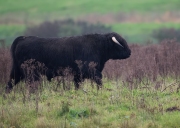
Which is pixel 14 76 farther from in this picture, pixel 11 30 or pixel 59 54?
pixel 11 30

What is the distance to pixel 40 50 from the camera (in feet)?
41.5

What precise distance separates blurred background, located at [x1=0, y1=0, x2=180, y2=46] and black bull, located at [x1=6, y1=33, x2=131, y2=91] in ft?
76.8

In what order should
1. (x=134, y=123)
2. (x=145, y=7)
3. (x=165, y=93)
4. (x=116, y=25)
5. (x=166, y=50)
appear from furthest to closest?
(x=145, y=7)
(x=116, y=25)
(x=166, y=50)
(x=165, y=93)
(x=134, y=123)

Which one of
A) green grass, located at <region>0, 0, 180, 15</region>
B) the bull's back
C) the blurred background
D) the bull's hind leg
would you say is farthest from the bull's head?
green grass, located at <region>0, 0, 180, 15</region>

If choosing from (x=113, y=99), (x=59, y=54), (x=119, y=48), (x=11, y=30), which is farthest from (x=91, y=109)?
(x=11, y=30)

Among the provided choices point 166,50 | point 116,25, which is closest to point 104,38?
point 166,50

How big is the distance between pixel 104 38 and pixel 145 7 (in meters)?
40.0

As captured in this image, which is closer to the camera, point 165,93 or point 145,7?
point 165,93

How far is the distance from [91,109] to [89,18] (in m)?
38.7

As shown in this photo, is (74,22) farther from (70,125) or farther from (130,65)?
(70,125)

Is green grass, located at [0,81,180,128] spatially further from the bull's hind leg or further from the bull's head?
the bull's head

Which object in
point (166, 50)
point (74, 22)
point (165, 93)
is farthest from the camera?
point (74, 22)

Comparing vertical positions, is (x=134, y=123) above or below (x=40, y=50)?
below

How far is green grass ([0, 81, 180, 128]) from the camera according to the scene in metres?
9.09
